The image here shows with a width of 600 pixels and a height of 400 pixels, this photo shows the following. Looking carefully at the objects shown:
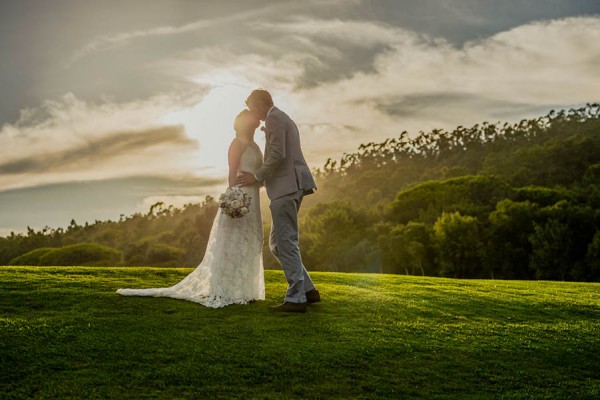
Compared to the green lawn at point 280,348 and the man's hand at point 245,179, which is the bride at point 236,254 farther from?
the green lawn at point 280,348

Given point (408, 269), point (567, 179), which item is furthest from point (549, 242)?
point (567, 179)

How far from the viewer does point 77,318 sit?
9.27m

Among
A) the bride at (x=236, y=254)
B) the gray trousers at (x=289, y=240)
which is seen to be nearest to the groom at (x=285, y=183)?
the gray trousers at (x=289, y=240)

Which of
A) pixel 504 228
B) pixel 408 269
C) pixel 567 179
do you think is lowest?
pixel 408 269

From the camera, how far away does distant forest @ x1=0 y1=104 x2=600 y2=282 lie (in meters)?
60.2

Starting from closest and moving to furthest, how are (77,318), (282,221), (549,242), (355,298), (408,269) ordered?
(77,318) < (282,221) < (355,298) < (549,242) < (408,269)

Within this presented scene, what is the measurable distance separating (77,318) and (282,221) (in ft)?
11.7

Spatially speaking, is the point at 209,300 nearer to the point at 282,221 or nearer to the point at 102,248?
the point at 282,221

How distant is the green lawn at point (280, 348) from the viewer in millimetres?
7129

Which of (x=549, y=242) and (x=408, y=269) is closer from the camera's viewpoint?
(x=549, y=242)

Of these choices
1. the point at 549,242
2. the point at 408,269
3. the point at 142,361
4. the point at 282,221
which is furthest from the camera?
the point at 408,269

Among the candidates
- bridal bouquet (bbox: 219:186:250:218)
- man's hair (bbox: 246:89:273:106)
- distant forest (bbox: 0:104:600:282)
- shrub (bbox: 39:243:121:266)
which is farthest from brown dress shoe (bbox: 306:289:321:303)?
shrub (bbox: 39:243:121:266)

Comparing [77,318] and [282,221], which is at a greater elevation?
[282,221]

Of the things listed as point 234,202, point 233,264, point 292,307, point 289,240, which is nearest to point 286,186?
point 289,240
